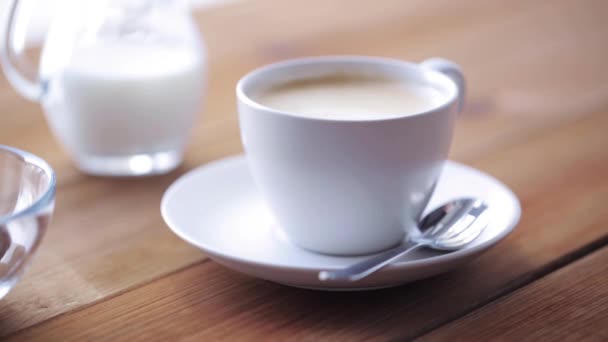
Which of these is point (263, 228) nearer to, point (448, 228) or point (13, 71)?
point (448, 228)

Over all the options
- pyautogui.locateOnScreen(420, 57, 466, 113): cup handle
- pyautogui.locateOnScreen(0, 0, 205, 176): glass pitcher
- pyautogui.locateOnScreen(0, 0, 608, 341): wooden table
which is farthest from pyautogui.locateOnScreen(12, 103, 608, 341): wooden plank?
pyautogui.locateOnScreen(0, 0, 205, 176): glass pitcher

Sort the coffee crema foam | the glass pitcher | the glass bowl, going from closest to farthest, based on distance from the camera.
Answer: the glass bowl < the coffee crema foam < the glass pitcher

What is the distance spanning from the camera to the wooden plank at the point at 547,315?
561 millimetres

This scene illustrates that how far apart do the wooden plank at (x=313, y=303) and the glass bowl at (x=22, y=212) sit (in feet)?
0.18

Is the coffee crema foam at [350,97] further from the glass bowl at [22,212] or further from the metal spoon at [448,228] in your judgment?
the glass bowl at [22,212]

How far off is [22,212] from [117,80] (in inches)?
12.7

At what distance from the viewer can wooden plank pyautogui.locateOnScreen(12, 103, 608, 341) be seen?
0.57 m

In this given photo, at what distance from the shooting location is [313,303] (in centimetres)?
60

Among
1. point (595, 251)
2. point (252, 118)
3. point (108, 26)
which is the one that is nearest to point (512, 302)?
point (595, 251)

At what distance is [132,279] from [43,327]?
0.09 metres

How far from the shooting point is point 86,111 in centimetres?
83

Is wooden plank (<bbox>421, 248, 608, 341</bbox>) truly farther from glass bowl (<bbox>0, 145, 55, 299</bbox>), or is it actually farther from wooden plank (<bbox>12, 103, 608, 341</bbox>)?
glass bowl (<bbox>0, 145, 55, 299</bbox>)

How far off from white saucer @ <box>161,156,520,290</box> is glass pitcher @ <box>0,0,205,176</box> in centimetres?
10

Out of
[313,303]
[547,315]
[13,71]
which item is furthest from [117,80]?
[547,315]
